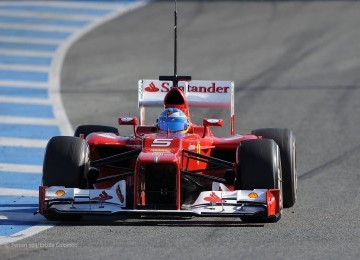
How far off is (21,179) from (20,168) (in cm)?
77

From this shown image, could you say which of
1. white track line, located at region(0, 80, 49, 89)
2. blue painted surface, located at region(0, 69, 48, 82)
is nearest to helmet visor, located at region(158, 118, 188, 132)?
white track line, located at region(0, 80, 49, 89)

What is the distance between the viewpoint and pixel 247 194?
13945mm

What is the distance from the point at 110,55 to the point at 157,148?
13.3 metres

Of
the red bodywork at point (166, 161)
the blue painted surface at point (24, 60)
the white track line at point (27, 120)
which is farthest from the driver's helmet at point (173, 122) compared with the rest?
the blue painted surface at point (24, 60)

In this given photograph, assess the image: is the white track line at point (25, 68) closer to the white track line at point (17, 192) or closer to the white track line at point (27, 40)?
the white track line at point (27, 40)

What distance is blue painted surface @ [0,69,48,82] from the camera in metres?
25.5

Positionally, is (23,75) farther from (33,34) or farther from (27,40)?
(33,34)

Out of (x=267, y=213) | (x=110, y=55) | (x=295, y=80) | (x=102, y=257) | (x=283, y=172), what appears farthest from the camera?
(x=110, y=55)

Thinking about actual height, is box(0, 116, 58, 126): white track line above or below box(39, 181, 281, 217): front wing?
above

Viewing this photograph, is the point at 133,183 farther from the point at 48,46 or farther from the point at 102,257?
the point at 48,46

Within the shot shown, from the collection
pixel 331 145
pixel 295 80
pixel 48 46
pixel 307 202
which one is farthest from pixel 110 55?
pixel 307 202

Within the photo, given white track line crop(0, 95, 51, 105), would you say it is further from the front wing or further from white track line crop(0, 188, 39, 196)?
the front wing

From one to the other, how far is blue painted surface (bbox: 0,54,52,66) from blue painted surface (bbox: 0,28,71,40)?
2230 mm

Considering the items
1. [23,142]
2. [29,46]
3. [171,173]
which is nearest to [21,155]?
[23,142]
